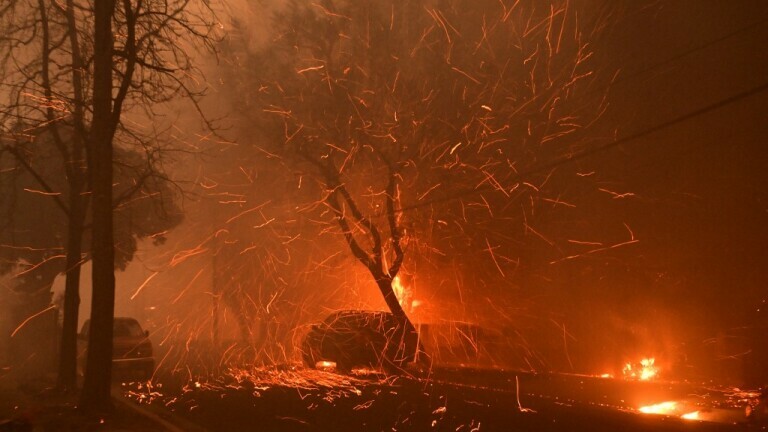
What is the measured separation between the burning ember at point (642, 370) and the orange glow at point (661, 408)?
5105 millimetres

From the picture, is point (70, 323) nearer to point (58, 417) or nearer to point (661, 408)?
point (58, 417)

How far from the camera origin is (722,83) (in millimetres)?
16359

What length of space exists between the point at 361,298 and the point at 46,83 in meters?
11.8

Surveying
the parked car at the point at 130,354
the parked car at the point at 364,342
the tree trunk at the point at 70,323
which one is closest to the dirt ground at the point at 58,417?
the tree trunk at the point at 70,323

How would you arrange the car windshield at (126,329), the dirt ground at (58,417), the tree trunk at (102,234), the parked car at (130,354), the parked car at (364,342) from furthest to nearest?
the car windshield at (126,329) < the parked car at (130,354) < the parked car at (364,342) < the tree trunk at (102,234) < the dirt ground at (58,417)

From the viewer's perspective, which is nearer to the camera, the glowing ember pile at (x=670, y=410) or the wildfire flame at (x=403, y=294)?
the glowing ember pile at (x=670, y=410)

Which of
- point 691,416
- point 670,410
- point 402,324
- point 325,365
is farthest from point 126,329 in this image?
point 691,416

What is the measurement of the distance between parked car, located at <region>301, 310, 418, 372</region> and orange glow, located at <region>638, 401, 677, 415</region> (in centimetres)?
828

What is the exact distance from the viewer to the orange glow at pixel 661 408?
9.44 m

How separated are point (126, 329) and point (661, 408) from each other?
48.9 ft

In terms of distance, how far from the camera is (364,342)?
1778 centimetres

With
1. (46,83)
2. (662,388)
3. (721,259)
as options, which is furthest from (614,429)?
(46,83)

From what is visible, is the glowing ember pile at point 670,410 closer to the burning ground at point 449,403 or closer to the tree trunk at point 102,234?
the burning ground at point 449,403

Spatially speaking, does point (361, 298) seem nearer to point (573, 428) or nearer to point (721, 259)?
point (721, 259)
